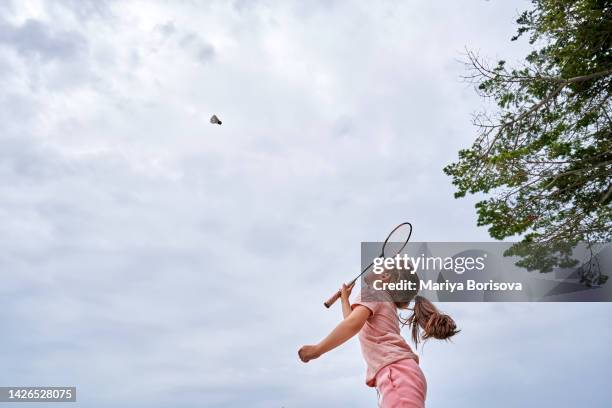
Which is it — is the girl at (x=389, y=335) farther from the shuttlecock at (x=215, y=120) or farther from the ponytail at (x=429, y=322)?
the shuttlecock at (x=215, y=120)

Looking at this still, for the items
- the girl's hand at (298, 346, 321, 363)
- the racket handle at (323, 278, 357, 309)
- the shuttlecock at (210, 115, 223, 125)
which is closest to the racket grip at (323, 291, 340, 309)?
the racket handle at (323, 278, 357, 309)

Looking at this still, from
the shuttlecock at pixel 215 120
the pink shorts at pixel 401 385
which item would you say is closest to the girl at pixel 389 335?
the pink shorts at pixel 401 385

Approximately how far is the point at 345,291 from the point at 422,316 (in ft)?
1.40

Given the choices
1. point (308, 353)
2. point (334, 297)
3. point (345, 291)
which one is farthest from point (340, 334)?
point (334, 297)

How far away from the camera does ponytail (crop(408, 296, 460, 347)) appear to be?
3410mm

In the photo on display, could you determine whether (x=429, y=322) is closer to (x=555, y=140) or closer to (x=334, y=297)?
(x=334, y=297)

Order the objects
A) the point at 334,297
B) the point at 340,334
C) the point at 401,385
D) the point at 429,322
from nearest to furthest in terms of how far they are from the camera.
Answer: the point at 401,385, the point at 340,334, the point at 429,322, the point at 334,297

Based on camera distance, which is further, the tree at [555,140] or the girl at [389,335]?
the tree at [555,140]

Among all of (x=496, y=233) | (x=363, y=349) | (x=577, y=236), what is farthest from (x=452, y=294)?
(x=363, y=349)

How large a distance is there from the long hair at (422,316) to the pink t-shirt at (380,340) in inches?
5.8

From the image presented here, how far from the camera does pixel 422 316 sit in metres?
3.50

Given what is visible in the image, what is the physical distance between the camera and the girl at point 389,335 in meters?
3.04

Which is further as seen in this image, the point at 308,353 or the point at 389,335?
the point at 389,335

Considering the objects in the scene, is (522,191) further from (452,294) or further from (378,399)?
(378,399)
